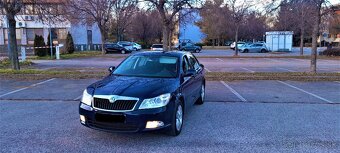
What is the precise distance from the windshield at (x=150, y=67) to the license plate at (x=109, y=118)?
140 centimetres

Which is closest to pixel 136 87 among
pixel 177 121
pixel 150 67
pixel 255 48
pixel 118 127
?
pixel 118 127

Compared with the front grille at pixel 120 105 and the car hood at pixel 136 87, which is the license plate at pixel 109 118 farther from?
the car hood at pixel 136 87

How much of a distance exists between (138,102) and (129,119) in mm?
294

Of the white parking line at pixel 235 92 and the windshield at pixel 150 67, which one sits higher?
the windshield at pixel 150 67

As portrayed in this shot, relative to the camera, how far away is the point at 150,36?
185 feet

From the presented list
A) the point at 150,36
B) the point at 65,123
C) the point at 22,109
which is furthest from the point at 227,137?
the point at 150,36

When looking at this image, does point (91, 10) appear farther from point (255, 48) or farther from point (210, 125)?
point (210, 125)

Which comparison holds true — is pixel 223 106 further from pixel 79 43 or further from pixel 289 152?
pixel 79 43

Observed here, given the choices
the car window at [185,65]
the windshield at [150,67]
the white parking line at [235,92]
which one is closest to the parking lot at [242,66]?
the white parking line at [235,92]

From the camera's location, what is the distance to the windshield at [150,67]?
A: 6102mm

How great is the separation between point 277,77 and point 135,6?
8115 millimetres

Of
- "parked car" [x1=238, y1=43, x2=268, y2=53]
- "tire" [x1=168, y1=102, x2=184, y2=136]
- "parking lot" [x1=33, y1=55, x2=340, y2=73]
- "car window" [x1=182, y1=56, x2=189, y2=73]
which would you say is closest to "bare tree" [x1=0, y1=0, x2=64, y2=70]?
"parking lot" [x1=33, y1=55, x2=340, y2=73]

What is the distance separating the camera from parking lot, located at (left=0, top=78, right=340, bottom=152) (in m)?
4.92

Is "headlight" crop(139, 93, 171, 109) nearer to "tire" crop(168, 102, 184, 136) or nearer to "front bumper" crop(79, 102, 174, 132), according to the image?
"front bumper" crop(79, 102, 174, 132)
